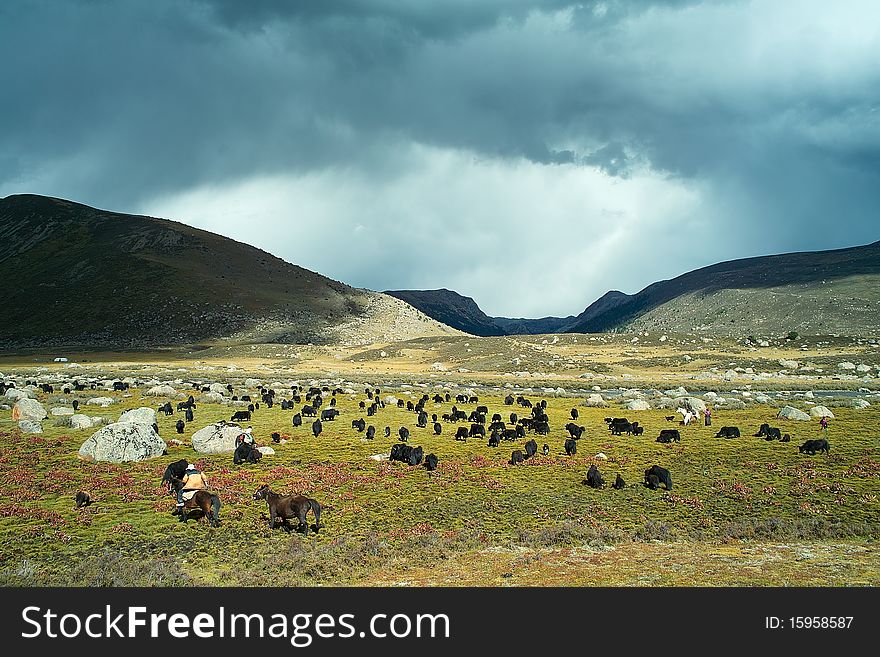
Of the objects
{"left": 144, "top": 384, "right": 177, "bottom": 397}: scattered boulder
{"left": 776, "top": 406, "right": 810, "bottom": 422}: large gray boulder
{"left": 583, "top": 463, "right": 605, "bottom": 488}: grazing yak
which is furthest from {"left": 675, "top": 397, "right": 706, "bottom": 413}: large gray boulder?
{"left": 144, "top": 384, "right": 177, "bottom": 397}: scattered boulder

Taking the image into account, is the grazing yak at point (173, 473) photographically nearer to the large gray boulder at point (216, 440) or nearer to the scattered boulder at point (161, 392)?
the large gray boulder at point (216, 440)

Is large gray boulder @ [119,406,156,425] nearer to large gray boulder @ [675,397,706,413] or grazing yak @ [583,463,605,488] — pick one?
grazing yak @ [583,463,605,488]

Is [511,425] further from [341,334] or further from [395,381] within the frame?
[341,334]

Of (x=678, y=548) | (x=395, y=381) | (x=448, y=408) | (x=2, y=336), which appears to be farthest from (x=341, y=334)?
(x=678, y=548)

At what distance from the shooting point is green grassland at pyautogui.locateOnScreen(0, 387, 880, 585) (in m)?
14.9

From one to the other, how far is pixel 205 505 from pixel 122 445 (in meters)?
12.0

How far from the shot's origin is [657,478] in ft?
81.8

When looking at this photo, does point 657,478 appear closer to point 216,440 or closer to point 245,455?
point 245,455

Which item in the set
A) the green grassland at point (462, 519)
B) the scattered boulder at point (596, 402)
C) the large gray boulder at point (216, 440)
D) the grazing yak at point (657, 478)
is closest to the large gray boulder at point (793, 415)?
the green grassland at point (462, 519)

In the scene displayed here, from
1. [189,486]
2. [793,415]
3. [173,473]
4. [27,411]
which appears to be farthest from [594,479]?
[27,411]

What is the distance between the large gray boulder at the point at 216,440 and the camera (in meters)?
30.6

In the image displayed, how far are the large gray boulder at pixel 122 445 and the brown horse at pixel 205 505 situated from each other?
9.83 m

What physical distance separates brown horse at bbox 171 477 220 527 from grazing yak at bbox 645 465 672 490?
1885 cm

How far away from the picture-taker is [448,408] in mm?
53781
